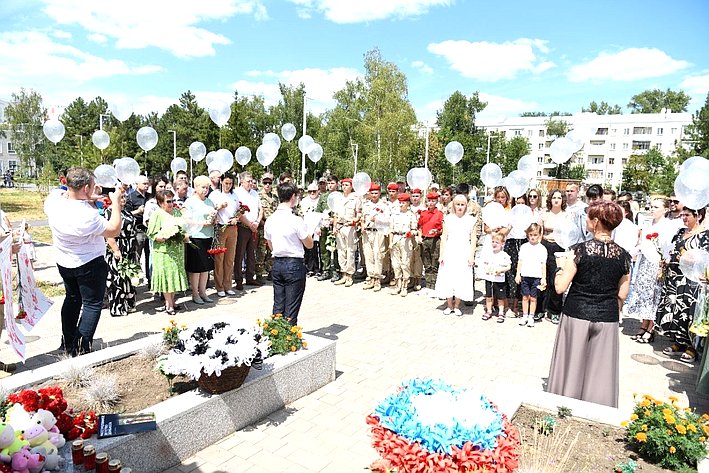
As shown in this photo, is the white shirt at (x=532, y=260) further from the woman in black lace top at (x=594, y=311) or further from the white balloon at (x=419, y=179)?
the woman in black lace top at (x=594, y=311)

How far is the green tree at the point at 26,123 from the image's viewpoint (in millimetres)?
35438

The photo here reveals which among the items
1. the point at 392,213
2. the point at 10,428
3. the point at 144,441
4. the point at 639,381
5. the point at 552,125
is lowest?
the point at 639,381

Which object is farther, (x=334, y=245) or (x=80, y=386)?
(x=334, y=245)

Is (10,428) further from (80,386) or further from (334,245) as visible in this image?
(334,245)

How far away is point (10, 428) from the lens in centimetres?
248

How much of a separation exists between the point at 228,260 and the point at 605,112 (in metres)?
100

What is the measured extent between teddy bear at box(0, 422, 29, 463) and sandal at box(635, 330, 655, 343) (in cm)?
770

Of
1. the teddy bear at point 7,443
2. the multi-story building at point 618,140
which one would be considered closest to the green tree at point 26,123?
the teddy bear at point 7,443

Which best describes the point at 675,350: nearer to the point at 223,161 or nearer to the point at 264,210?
the point at 264,210

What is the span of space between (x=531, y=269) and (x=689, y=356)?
2.32 m

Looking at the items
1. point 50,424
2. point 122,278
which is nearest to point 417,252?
point 122,278

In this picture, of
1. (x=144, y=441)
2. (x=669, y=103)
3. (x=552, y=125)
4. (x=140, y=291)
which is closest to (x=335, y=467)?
(x=144, y=441)

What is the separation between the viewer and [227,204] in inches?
321

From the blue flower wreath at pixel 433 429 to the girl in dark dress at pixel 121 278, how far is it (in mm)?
5612
